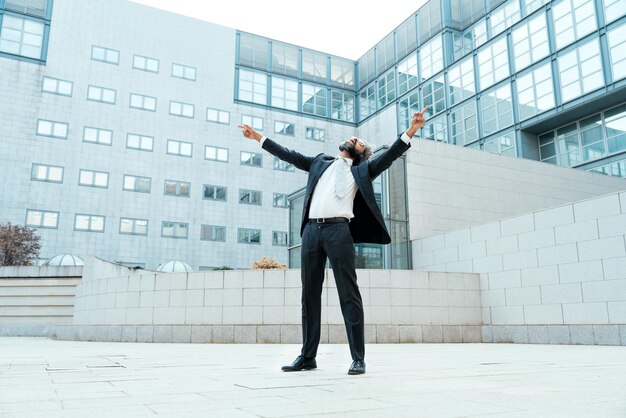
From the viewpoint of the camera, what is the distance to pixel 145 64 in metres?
33.5

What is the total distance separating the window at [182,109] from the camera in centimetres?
3394

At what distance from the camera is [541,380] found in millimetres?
3521

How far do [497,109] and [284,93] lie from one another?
16622mm

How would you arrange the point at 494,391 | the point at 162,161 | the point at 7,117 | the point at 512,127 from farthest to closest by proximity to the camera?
the point at 162,161 < the point at 7,117 < the point at 512,127 < the point at 494,391

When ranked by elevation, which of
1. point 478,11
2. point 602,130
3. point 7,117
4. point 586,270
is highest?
point 478,11

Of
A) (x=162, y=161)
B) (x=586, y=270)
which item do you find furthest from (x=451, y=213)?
(x=162, y=161)

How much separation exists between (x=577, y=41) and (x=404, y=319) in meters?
18.8

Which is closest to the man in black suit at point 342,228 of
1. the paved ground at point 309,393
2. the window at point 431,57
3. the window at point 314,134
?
the paved ground at point 309,393

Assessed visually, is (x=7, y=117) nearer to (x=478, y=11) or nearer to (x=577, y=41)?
(x=478, y=11)

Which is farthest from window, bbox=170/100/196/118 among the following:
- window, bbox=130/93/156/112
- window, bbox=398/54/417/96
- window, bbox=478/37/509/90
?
window, bbox=478/37/509/90

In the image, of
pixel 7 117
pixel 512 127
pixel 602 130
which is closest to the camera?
pixel 602 130

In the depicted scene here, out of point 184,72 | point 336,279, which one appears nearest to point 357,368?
point 336,279

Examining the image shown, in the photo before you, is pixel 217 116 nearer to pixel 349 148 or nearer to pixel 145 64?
pixel 145 64

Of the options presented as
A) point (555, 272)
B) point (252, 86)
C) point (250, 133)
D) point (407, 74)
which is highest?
point (252, 86)
